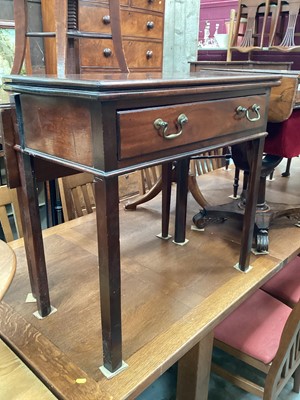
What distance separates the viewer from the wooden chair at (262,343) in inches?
46.8

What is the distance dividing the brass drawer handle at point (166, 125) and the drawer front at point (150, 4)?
2286 millimetres

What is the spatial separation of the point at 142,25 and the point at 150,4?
0.18 metres

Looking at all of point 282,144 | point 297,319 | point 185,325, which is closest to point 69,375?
point 185,325

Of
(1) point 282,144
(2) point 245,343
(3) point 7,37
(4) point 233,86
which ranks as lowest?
(2) point 245,343

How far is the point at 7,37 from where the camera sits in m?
2.40

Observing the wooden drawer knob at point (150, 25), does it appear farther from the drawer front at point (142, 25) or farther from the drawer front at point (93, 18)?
the drawer front at point (93, 18)

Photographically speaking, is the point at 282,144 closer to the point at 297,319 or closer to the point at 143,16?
the point at 297,319

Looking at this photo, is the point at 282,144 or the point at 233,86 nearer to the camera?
the point at 233,86

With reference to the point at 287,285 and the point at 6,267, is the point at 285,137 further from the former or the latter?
the point at 6,267

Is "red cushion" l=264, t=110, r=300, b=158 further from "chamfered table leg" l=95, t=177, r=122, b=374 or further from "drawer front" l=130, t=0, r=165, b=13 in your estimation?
"drawer front" l=130, t=0, r=165, b=13

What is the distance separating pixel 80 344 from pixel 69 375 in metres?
0.10

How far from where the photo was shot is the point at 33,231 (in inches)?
40.5

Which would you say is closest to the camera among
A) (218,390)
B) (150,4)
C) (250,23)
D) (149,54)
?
(218,390)

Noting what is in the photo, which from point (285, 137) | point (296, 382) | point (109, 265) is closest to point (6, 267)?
point (109, 265)
